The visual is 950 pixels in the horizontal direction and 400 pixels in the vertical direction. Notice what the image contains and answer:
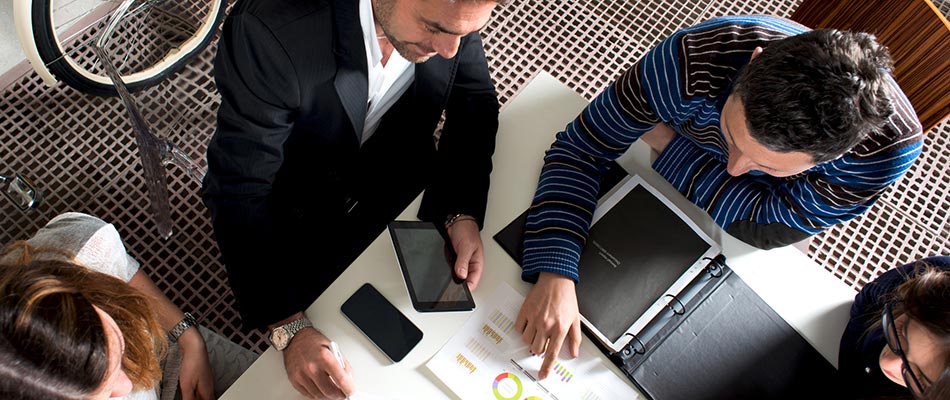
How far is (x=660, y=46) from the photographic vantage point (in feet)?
3.99

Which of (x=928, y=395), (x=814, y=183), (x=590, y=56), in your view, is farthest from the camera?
(x=590, y=56)

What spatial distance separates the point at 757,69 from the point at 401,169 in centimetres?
84

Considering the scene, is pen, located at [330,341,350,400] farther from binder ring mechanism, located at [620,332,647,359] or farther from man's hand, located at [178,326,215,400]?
binder ring mechanism, located at [620,332,647,359]

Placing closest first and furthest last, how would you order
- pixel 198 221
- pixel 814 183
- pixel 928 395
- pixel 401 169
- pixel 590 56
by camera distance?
1. pixel 928 395
2. pixel 814 183
3. pixel 401 169
4. pixel 198 221
5. pixel 590 56

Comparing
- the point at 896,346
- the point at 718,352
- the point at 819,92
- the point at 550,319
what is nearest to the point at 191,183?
the point at 550,319

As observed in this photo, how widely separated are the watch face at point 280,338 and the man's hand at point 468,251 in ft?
1.06

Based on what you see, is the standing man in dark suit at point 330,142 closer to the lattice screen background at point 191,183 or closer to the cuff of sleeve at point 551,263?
the cuff of sleeve at point 551,263

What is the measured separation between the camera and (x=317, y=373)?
1074mm

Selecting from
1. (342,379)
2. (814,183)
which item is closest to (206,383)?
(342,379)

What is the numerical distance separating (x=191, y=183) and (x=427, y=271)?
1135mm

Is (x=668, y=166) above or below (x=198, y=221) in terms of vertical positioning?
below

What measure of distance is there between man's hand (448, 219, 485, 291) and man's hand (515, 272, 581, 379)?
0.36 feet

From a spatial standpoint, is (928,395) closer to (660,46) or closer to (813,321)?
(813,321)

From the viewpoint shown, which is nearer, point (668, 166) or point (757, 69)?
point (757, 69)
